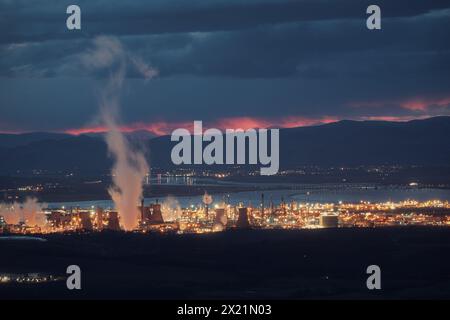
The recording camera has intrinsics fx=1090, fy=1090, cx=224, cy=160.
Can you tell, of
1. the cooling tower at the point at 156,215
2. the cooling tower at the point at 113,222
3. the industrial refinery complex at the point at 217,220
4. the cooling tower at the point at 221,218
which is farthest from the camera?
the cooling tower at the point at 156,215

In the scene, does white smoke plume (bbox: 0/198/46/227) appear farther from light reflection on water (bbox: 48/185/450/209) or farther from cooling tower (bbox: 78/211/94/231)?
light reflection on water (bbox: 48/185/450/209)

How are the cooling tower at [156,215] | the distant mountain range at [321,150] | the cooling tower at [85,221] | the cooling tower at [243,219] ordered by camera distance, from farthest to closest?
the distant mountain range at [321,150] < the cooling tower at [156,215] < the cooling tower at [85,221] < the cooling tower at [243,219]

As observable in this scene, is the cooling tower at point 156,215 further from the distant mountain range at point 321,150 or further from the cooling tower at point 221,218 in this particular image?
the distant mountain range at point 321,150

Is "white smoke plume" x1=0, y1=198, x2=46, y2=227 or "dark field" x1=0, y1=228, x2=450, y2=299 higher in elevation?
"white smoke plume" x1=0, y1=198, x2=46, y2=227

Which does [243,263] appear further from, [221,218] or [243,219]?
[221,218]

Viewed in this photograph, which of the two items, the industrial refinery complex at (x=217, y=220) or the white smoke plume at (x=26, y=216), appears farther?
the white smoke plume at (x=26, y=216)

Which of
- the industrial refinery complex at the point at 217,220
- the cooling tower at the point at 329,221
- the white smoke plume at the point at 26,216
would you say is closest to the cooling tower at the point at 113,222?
the industrial refinery complex at the point at 217,220

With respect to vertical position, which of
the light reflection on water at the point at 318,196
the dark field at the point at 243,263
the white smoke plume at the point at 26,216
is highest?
the light reflection on water at the point at 318,196

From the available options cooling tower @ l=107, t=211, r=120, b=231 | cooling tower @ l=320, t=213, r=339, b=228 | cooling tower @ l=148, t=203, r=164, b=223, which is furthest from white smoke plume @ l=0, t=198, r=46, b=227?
cooling tower @ l=320, t=213, r=339, b=228

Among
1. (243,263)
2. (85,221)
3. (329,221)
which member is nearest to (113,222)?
(85,221)
